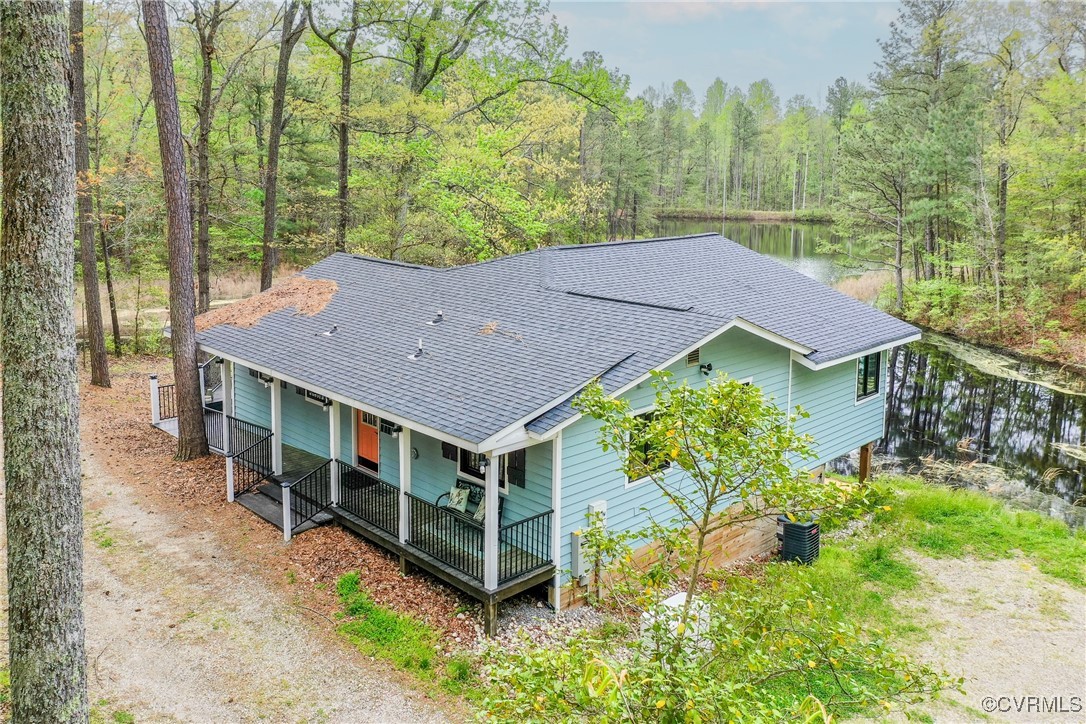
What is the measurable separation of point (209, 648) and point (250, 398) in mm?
7384

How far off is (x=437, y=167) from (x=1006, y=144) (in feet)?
73.7

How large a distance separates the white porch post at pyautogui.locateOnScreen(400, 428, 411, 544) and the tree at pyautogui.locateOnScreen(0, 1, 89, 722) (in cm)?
463

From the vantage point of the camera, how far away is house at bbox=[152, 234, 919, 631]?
920cm

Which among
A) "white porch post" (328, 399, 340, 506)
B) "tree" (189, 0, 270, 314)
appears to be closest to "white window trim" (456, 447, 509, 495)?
"white porch post" (328, 399, 340, 506)

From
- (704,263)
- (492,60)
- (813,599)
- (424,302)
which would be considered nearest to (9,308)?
(813,599)

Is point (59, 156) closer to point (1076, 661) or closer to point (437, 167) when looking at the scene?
point (1076, 661)

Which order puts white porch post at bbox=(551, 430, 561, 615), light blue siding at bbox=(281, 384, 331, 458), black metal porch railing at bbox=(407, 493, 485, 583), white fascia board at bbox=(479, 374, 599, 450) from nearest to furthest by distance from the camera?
1. white fascia board at bbox=(479, 374, 599, 450)
2. white porch post at bbox=(551, 430, 561, 615)
3. black metal porch railing at bbox=(407, 493, 485, 583)
4. light blue siding at bbox=(281, 384, 331, 458)

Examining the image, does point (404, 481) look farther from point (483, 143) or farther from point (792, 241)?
point (792, 241)

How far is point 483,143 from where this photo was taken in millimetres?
21719

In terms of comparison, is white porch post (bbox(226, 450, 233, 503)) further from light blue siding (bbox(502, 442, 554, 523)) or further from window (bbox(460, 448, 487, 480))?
light blue siding (bbox(502, 442, 554, 523))

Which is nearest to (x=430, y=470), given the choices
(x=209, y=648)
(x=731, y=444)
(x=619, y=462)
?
(x=619, y=462)

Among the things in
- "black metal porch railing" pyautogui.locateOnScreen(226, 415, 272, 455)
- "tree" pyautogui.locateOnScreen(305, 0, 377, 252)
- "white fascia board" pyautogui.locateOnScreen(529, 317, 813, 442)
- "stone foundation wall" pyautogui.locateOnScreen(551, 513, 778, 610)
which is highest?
"tree" pyautogui.locateOnScreen(305, 0, 377, 252)

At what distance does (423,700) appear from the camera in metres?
7.61

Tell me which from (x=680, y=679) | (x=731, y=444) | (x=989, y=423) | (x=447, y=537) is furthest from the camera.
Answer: (x=989, y=423)
